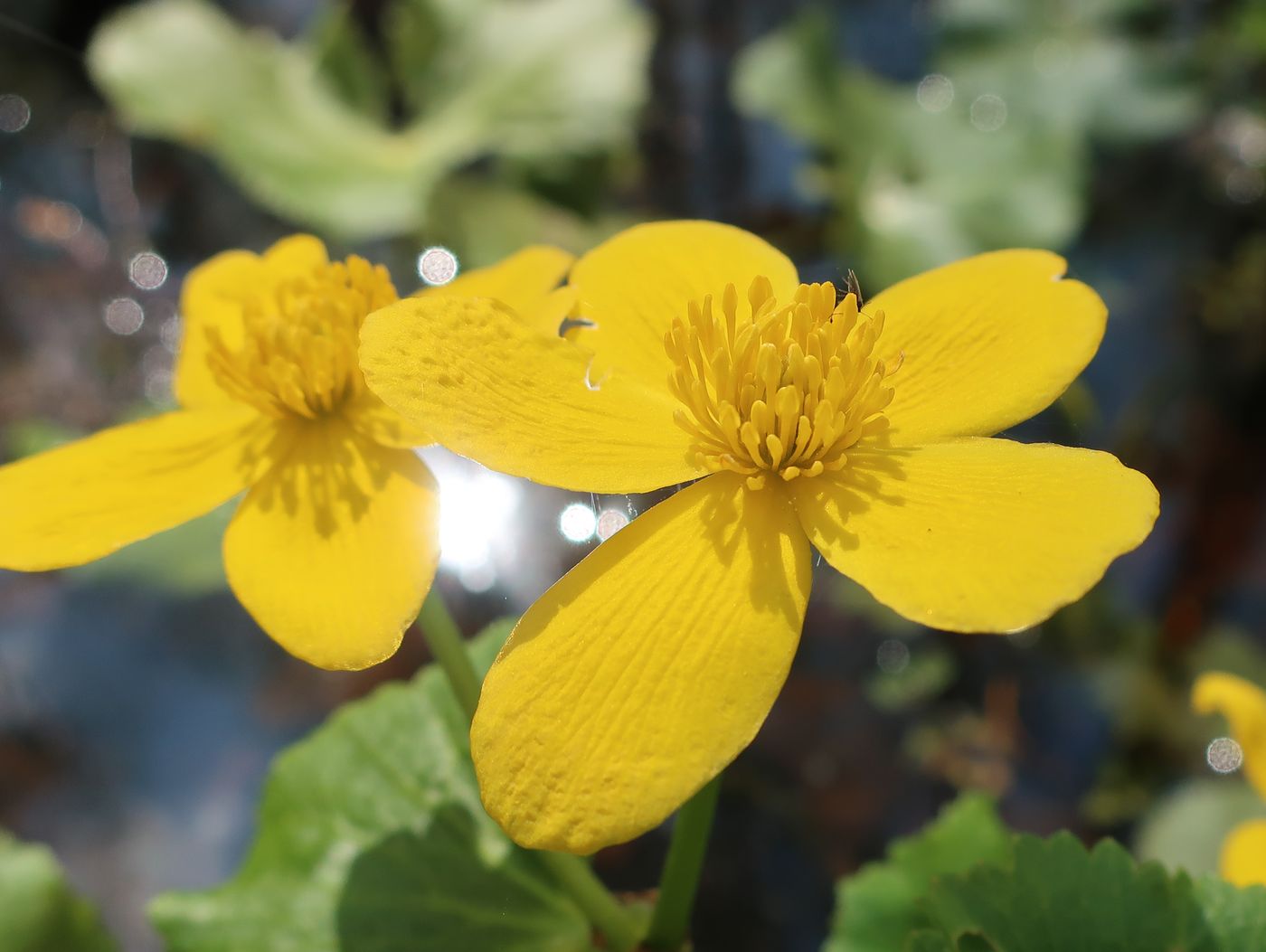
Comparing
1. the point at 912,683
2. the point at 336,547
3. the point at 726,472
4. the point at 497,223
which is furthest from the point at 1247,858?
the point at 497,223

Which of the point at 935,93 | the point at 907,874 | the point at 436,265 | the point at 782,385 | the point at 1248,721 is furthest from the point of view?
the point at 935,93

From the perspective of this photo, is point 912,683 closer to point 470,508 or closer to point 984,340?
point 470,508

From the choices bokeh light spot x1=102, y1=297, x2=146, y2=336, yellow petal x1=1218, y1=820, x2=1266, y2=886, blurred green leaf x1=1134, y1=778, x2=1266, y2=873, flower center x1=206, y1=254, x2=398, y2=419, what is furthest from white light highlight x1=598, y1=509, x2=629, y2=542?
bokeh light spot x1=102, y1=297, x2=146, y2=336

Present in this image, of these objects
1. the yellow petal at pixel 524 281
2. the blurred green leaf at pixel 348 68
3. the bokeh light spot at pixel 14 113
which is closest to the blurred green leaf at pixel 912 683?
the yellow petal at pixel 524 281

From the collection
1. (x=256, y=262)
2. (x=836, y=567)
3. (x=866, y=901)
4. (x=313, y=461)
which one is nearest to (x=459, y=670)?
(x=313, y=461)

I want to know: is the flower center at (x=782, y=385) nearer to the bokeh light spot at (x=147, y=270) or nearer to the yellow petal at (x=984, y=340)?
the yellow petal at (x=984, y=340)

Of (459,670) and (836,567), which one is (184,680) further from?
(836,567)
